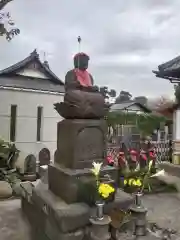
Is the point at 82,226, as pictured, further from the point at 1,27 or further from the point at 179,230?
the point at 1,27

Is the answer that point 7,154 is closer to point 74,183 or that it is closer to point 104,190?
point 74,183

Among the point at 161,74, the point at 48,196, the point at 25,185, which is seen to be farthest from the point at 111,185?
the point at 161,74

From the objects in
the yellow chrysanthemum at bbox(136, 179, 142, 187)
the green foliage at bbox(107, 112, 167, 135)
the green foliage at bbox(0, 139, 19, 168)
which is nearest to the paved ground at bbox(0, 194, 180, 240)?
the yellow chrysanthemum at bbox(136, 179, 142, 187)

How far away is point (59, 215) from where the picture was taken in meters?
3.45

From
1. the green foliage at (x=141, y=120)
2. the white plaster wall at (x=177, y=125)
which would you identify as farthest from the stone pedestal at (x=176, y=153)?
the green foliage at (x=141, y=120)

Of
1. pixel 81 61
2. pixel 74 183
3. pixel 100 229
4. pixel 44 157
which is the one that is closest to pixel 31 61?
pixel 44 157

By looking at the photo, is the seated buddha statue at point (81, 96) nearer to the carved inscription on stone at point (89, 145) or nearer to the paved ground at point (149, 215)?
the carved inscription on stone at point (89, 145)

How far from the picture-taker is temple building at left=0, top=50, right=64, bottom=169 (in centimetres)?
955

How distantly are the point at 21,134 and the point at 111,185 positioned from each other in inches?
272

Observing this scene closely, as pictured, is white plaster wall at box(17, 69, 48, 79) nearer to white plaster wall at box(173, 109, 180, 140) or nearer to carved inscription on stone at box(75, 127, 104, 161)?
white plaster wall at box(173, 109, 180, 140)

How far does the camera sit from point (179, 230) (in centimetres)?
407

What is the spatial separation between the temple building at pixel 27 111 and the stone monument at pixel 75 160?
4.89 m

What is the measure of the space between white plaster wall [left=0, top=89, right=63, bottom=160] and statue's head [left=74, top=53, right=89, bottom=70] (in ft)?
18.7

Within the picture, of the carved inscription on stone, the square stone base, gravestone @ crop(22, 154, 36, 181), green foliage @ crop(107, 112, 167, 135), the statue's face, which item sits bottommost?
gravestone @ crop(22, 154, 36, 181)
